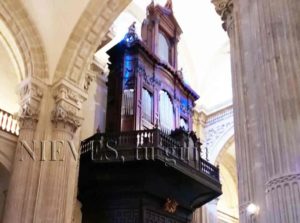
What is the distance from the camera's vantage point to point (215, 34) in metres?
18.4

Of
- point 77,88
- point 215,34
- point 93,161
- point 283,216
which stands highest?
point 215,34

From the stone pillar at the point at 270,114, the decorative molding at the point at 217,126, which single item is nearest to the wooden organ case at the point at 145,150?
the decorative molding at the point at 217,126

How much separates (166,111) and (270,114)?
9.35 metres

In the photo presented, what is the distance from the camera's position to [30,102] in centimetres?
1141

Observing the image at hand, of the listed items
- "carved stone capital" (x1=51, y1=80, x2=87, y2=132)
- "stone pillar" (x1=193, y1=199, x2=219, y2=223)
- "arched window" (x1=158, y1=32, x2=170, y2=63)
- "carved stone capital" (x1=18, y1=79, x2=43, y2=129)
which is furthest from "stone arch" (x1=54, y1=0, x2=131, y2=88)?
"stone pillar" (x1=193, y1=199, x2=219, y2=223)

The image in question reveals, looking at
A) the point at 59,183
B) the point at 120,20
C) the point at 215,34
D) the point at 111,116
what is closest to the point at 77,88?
the point at 111,116

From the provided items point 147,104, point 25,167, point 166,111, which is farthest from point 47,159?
point 166,111

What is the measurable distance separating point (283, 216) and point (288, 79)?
1279 millimetres

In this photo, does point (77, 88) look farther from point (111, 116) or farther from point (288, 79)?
point (288, 79)

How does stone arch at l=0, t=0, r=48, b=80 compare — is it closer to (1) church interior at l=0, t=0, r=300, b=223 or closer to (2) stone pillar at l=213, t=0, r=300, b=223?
(1) church interior at l=0, t=0, r=300, b=223

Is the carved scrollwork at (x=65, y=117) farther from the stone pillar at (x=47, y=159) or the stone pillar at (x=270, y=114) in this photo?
the stone pillar at (x=270, y=114)

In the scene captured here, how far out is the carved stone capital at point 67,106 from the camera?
37.1 ft

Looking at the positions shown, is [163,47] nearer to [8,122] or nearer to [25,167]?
[8,122]

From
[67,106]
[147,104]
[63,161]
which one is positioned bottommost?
[63,161]
